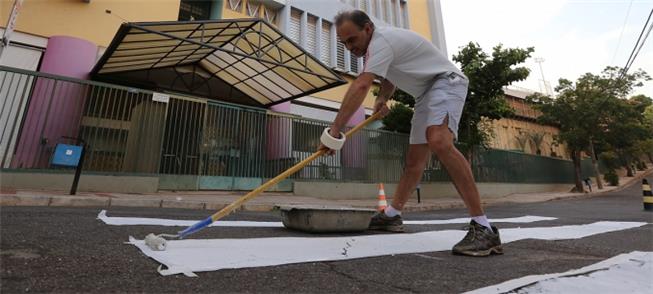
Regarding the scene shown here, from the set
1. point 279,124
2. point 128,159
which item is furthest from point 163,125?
point 279,124

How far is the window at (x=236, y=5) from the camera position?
12555mm

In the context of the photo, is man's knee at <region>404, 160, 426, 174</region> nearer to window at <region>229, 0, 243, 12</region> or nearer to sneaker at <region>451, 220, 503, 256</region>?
sneaker at <region>451, 220, 503, 256</region>

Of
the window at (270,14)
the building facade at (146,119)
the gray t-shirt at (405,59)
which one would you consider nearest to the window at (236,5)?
the building facade at (146,119)

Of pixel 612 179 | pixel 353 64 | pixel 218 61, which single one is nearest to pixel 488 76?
pixel 353 64

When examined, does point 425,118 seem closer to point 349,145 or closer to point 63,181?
point 63,181

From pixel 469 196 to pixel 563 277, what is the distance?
92 centimetres

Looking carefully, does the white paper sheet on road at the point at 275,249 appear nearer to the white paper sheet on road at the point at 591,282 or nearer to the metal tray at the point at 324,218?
the metal tray at the point at 324,218

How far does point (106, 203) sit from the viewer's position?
505cm

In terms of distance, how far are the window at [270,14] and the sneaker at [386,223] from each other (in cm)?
1205

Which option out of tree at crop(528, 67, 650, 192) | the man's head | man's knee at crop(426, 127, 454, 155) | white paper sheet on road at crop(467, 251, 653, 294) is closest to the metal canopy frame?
the man's head

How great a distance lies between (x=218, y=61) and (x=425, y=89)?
29.4 feet

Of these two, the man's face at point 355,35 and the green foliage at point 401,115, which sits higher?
the green foliage at point 401,115

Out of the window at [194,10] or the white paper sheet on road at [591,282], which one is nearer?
the white paper sheet on road at [591,282]

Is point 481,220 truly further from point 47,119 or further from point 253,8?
point 253,8
